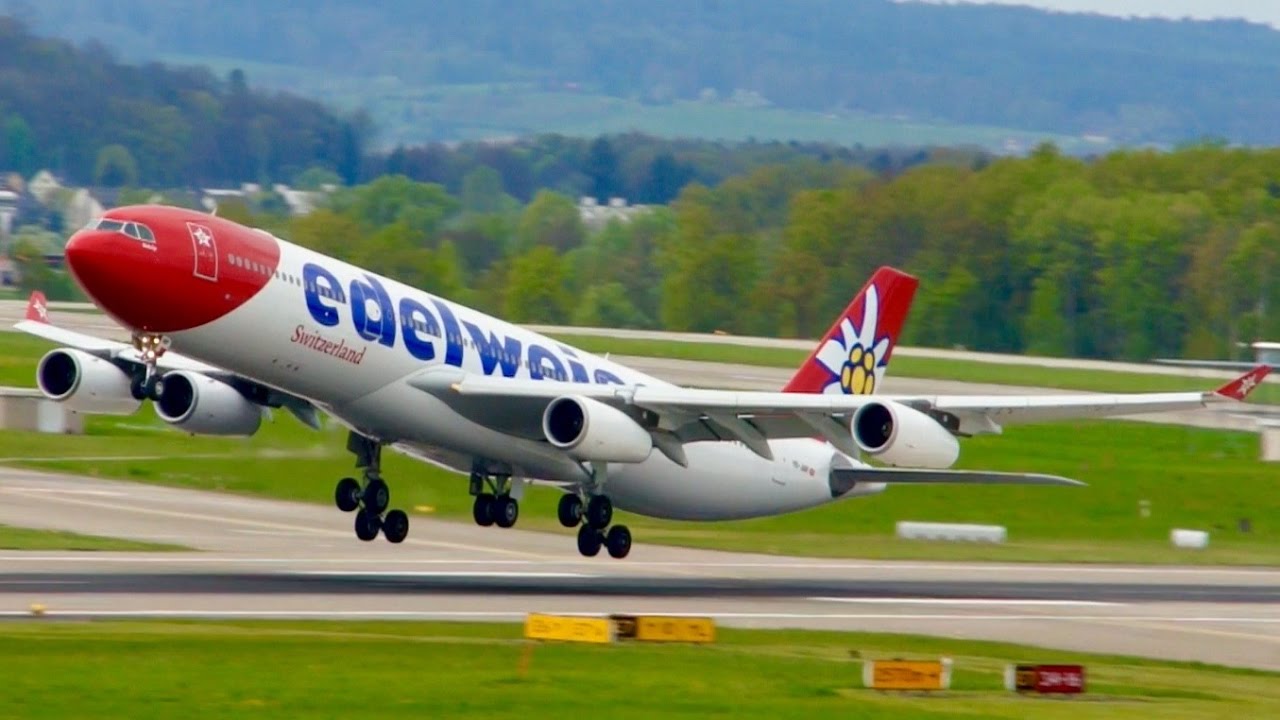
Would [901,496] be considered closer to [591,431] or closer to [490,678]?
[591,431]

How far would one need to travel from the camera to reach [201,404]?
42938mm

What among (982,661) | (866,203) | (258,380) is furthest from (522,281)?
(982,661)

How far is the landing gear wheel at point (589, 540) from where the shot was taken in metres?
44.8

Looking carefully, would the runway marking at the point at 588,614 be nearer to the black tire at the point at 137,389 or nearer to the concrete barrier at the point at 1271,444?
the black tire at the point at 137,389

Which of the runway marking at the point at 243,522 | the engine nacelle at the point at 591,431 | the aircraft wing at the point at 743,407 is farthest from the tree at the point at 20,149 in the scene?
the engine nacelle at the point at 591,431

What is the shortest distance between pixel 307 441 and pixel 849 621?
23.3 m

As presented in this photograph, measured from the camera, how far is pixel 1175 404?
39719 mm

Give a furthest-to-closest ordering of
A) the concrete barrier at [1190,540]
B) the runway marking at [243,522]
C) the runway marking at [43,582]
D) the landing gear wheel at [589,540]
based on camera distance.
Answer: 1. the concrete barrier at [1190,540]
2. the runway marking at [243,522]
3. the landing gear wheel at [589,540]
4. the runway marking at [43,582]

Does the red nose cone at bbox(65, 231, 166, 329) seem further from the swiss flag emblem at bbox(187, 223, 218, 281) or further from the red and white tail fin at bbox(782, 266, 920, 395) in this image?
the red and white tail fin at bbox(782, 266, 920, 395)

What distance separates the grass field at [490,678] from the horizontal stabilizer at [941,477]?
11.1 meters

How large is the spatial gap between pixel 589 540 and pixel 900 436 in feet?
25.9

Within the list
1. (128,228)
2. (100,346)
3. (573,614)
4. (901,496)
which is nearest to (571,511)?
(573,614)

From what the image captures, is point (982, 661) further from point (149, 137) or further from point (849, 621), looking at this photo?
point (149, 137)

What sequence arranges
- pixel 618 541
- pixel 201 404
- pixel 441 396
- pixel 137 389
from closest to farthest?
1. pixel 137 389
2. pixel 441 396
3. pixel 201 404
4. pixel 618 541
